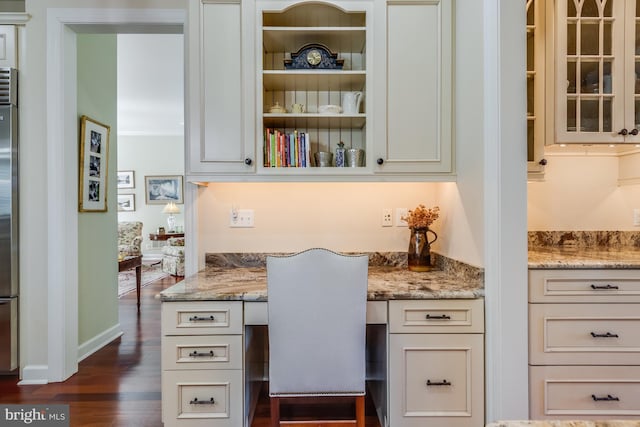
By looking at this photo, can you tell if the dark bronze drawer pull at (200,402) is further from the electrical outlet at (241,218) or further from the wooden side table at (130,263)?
the wooden side table at (130,263)

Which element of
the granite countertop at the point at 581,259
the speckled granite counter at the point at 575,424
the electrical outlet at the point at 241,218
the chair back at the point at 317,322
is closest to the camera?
the speckled granite counter at the point at 575,424

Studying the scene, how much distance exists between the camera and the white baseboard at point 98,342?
287 centimetres

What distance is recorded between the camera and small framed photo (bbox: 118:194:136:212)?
790 centimetres

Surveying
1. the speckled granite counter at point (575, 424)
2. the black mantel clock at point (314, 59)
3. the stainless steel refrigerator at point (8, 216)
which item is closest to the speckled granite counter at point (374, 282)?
the speckled granite counter at point (575, 424)

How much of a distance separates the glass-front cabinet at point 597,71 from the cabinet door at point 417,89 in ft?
1.89

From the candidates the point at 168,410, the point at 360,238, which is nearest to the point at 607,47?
the point at 360,238

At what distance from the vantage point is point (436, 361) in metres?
1.73

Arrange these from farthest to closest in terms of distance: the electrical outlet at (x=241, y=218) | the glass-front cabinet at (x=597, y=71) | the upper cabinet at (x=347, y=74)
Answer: the electrical outlet at (x=241, y=218)
the upper cabinet at (x=347, y=74)
the glass-front cabinet at (x=597, y=71)

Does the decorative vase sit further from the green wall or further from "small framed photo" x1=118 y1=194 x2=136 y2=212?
"small framed photo" x1=118 y1=194 x2=136 y2=212

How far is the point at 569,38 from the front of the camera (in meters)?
1.96

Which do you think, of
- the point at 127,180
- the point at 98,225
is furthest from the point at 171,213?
the point at 98,225

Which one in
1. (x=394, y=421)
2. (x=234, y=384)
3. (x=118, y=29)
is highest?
(x=118, y=29)

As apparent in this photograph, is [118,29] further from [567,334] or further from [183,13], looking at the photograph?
[567,334]

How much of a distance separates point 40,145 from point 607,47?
350cm
